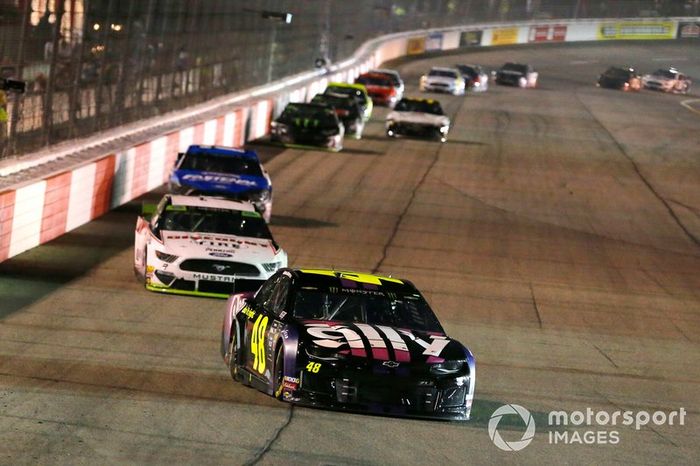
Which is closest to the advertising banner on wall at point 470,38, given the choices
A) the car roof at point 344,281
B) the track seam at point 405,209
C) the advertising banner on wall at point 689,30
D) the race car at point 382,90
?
the advertising banner on wall at point 689,30

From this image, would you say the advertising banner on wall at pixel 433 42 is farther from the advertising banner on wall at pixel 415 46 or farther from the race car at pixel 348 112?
the race car at pixel 348 112

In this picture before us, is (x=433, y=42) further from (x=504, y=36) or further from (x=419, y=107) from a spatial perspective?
(x=419, y=107)

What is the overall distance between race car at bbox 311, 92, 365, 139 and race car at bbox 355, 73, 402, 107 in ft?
37.9

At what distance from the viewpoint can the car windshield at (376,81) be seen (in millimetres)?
53219

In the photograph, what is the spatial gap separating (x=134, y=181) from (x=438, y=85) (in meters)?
36.8

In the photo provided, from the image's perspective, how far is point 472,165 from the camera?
111 feet

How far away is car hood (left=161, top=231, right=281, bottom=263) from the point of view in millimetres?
14938

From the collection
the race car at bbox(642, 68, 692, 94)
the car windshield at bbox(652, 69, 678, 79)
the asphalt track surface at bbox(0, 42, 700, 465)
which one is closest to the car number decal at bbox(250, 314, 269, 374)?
the asphalt track surface at bbox(0, 42, 700, 465)

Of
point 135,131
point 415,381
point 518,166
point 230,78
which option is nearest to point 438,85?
Answer: point 230,78

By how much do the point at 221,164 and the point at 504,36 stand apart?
7562 cm

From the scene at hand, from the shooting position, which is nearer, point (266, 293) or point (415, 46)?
point (266, 293)

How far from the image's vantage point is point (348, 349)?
9.87m

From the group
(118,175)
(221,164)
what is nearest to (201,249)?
(221,164)

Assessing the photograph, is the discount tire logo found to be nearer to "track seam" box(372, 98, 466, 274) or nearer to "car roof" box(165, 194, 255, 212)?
"car roof" box(165, 194, 255, 212)
